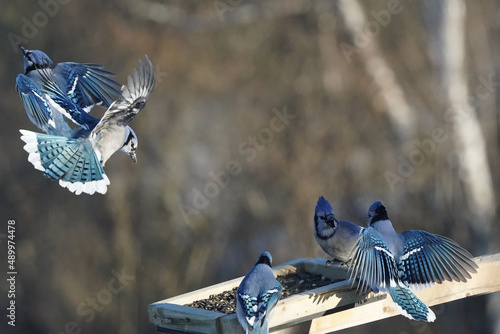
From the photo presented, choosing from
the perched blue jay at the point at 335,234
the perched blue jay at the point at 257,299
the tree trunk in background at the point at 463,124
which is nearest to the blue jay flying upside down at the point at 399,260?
the perched blue jay at the point at 335,234

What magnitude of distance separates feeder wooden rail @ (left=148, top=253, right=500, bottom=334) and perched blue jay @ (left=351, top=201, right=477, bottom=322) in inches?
4.0

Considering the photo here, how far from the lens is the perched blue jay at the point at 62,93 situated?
4.45m

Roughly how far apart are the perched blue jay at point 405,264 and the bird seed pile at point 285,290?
284 millimetres

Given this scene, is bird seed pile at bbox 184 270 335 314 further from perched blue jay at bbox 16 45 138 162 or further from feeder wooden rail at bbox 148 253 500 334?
perched blue jay at bbox 16 45 138 162

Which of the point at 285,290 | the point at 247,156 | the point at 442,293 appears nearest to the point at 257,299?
the point at 285,290

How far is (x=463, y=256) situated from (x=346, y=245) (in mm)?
569

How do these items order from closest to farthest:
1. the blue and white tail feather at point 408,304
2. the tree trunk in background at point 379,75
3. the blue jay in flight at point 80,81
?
the blue and white tail feather at point 408,304 < the blue jay in flight at point 80,81 < the tree trunk in background at point 379,75

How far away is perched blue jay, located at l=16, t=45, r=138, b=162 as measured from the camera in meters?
4.45

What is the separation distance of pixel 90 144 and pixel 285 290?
1.25m

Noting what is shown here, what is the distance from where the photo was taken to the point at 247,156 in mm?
8047

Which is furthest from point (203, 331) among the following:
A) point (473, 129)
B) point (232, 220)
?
point (473, 129)

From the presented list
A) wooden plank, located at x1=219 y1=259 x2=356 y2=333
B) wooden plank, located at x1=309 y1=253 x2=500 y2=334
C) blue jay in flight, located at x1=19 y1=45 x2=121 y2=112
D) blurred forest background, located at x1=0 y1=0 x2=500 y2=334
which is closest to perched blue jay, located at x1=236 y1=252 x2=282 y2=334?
wooden plank, located at x1=219 y1=259 x2=356 y2=333

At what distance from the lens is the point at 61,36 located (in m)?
8.13

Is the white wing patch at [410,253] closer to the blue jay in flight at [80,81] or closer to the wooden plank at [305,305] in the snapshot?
the wooden plank at [305,305]
